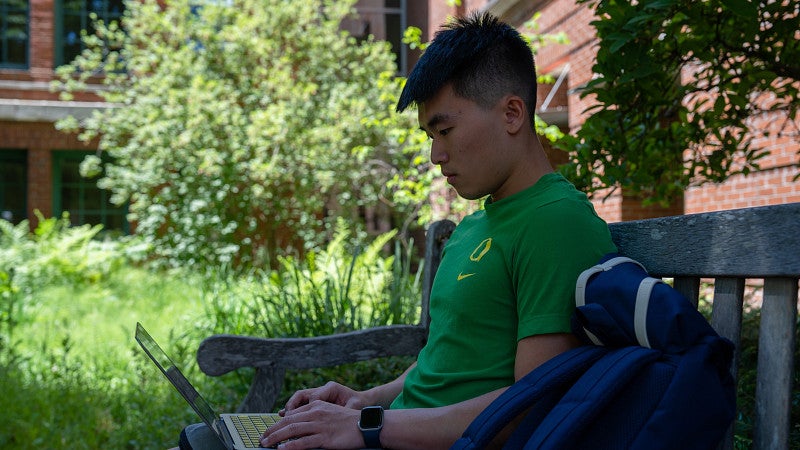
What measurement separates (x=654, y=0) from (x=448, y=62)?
1.09 m

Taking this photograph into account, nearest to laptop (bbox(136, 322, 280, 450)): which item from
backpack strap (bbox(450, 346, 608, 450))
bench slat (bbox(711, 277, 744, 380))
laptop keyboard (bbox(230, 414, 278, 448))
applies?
laptop keyboard (bbox(230, 414, 278, 448))

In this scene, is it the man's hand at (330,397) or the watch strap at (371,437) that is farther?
the man's hand at (330,397)

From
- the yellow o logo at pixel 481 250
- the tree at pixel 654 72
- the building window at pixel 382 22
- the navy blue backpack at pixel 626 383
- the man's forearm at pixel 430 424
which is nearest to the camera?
the navy blue backpack at pixel 626 383

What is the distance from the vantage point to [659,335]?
1.40 m

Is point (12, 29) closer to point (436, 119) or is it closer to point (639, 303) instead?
point (436, 119)

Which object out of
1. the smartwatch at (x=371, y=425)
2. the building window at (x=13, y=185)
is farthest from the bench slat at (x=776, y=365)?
the building window at (x=13, y=185)

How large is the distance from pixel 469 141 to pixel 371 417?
648 millimetres

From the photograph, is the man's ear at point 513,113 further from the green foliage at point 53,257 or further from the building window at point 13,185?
the building window at point 13,185

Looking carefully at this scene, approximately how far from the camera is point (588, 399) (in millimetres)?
1376

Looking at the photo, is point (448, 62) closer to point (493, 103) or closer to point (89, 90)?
point (493, 103)

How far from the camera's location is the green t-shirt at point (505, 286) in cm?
164

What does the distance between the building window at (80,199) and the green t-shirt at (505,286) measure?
52.6 ft

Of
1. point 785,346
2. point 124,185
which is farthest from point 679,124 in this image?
point 124,185

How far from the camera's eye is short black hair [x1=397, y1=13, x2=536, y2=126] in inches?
73.5
